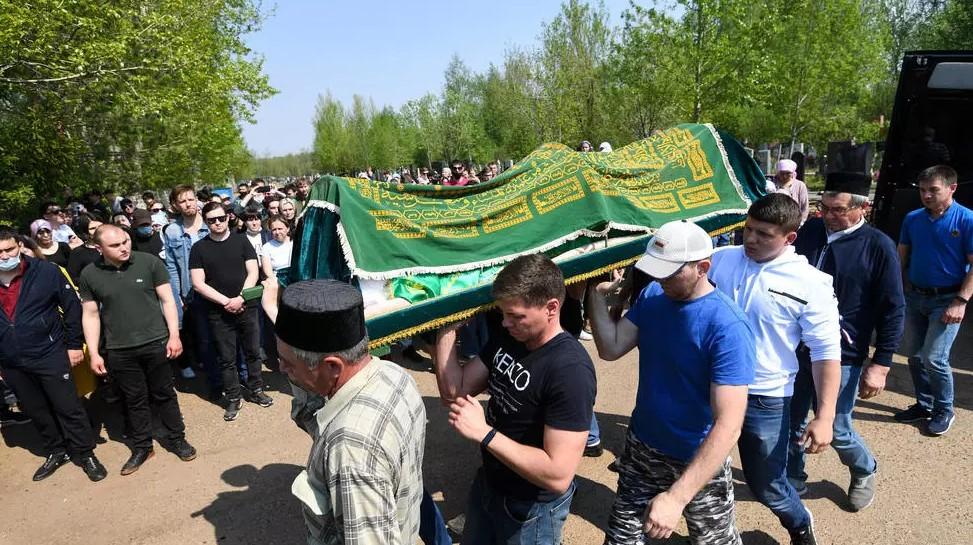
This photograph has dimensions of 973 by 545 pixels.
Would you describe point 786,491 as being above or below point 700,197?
below

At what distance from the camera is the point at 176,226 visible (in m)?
5.98

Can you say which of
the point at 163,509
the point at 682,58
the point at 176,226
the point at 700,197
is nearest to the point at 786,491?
the point at 700,197

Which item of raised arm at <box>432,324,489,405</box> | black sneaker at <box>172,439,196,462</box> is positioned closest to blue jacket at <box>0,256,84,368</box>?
black sneaker at <box>172,439,196,462</box>

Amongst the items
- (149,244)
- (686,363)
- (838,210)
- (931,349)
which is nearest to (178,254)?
(149,244)

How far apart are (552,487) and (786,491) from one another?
1684 millimetres

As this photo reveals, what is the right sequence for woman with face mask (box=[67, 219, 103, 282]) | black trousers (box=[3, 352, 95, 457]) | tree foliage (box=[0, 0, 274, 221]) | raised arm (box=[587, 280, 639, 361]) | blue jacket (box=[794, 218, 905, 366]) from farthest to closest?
tree foliage (box=[0, 0, 274, 221]), woman with face mask (box=[67, 219, 103, 282]), black trousers (box=[3, 352, 95, 457]), blue jacket (box=[794, 218, 905, 366]), raised arm (box=[587, 280, 639, 361])

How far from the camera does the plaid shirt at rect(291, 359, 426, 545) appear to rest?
5.18ft

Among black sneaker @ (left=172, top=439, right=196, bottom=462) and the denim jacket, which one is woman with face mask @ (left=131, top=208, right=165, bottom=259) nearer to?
the denim jacket

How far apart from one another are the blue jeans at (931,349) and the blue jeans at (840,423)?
4.68 ft

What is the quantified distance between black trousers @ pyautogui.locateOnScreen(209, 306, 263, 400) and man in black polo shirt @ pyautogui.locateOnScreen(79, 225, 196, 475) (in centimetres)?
72

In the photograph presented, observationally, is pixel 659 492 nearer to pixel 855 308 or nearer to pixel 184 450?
pixel 855 308

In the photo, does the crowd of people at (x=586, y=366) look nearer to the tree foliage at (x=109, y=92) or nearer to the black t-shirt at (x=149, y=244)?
the black t-shirt at (x=149, y=244)

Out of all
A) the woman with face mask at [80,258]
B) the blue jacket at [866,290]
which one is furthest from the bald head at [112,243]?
the blue jacket at [866,290]

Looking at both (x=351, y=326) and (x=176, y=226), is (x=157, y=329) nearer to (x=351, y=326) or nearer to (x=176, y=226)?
(x=176, y=226)
